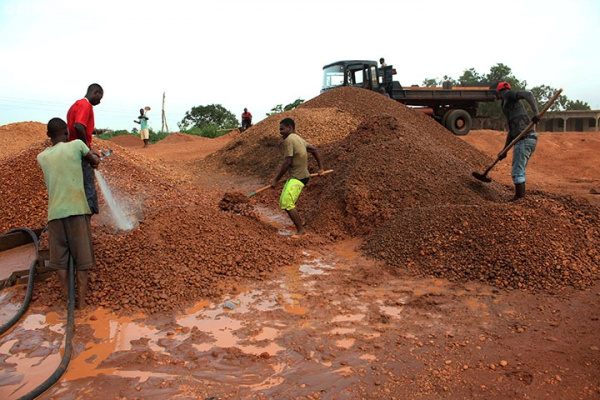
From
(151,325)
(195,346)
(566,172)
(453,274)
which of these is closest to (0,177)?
(151,325)

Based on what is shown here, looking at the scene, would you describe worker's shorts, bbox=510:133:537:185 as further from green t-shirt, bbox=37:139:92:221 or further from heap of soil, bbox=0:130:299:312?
green t-shirt, bbox=37:139:92:221

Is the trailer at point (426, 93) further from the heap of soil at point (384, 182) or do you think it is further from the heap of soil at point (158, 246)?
the heap of soil at point (158, 246)

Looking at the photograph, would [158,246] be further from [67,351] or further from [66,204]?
[67,351]

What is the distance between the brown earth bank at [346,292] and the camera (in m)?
2.83

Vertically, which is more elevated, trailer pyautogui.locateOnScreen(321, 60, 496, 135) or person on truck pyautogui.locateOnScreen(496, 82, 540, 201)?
trailer pyautogui.locateOnScreen(321, 60, 496, 135)

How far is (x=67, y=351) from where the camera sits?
3078 mm

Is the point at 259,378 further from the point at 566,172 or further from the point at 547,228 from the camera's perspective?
the point at 566,172

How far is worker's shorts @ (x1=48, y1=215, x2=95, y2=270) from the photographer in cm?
372

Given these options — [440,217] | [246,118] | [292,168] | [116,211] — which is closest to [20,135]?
[246,118]

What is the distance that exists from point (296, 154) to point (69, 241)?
117 inches

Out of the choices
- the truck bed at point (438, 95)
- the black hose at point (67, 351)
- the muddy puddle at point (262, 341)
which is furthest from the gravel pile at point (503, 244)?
the truck bed at point (438, 95)

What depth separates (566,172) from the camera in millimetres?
10906

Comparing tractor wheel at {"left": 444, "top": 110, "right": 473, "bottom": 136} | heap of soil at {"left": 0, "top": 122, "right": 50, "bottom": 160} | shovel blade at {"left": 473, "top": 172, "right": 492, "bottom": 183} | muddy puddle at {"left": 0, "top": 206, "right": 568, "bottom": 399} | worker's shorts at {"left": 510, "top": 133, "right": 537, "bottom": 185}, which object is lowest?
muddy puddle at {"left": 0, "top": 206, "right": 568, "bottom": 399}

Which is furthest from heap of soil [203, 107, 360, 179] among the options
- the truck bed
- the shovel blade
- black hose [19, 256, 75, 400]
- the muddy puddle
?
black hose [19, 256, 75, 400]
